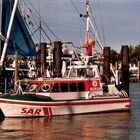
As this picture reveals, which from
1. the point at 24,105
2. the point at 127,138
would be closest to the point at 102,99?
the point at 24,105

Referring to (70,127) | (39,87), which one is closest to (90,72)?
(39,87)

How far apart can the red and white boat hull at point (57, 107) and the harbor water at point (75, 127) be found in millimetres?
670

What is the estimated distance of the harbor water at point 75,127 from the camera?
129ft

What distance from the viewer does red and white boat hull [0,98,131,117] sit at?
49000 millimetres

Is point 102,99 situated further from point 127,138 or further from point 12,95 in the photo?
point 127,138

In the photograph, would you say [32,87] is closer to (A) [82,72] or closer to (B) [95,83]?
(A) [82,72]

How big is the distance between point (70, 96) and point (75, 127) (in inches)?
316

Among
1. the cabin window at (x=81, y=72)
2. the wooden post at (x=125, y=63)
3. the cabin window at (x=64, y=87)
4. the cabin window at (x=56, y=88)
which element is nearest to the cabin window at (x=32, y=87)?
the cabin window at (x=56, y=88)

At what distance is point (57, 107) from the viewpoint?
5078 cm

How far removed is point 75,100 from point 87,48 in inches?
262

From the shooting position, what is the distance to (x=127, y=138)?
127 ft

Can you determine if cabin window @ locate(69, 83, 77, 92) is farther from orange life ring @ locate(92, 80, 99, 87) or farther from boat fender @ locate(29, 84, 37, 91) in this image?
boat fender @ locate(29, 84, 37, 91)

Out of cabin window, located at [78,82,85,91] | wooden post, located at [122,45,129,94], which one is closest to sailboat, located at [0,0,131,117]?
cabin window, located at [78,82,85,91]

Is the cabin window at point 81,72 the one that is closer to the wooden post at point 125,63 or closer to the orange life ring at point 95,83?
the orange life ring at point 95,83
